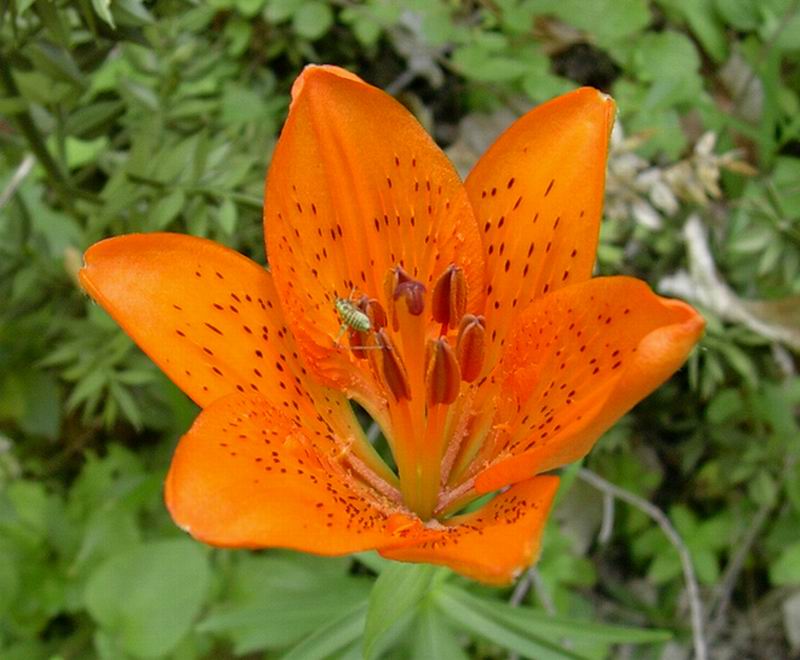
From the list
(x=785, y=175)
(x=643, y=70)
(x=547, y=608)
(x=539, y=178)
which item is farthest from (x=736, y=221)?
(x=539, y=178)

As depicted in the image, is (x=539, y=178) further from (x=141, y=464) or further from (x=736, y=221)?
(x=141, y=464)

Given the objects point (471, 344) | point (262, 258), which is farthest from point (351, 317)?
point (262, 258)

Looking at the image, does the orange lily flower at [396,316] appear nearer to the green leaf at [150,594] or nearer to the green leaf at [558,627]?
the green leaf at [558,627]

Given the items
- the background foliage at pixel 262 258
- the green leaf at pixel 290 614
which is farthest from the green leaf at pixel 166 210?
the green leaf at pixel 290 614

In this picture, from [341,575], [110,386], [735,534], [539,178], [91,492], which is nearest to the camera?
[539,178]

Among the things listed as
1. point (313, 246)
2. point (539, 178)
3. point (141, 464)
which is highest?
point (539, 178)
